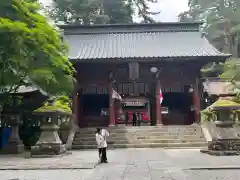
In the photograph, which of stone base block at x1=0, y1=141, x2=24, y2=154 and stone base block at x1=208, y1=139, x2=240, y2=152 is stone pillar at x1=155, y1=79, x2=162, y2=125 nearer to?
stone base block at x1=208, y1=139, x2=240, y2=152

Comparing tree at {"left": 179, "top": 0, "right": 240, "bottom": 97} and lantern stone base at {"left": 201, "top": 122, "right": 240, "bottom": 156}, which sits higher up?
tree at {"left": 179, "top": 0, "right": 240, "bottom": 97}

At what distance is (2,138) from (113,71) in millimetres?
9058

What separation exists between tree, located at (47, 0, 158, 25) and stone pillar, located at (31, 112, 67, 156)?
29.7 meters

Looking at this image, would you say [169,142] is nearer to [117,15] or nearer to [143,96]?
[143,96]

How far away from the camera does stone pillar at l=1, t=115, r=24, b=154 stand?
15.4 metres

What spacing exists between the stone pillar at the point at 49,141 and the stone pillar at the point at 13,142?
264 cm

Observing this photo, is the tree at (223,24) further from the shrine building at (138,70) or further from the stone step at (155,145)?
the stone step at (155,145)

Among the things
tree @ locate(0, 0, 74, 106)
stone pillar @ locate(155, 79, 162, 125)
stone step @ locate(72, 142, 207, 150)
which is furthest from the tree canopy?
tree @ locate(0, 0, 74, 106)

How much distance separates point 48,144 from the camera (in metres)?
13.3

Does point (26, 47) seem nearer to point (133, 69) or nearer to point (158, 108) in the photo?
point (133, 69)

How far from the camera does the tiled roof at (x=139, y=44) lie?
21906 mm

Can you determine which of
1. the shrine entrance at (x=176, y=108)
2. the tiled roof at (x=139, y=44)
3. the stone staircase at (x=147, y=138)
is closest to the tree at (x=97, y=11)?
the tiled roof at (x=139, y=44)

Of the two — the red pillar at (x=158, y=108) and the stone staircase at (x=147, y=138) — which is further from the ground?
the red pillar at (x=158, y=108)

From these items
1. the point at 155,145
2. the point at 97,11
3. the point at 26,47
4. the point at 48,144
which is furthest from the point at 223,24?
the point at 26,47
